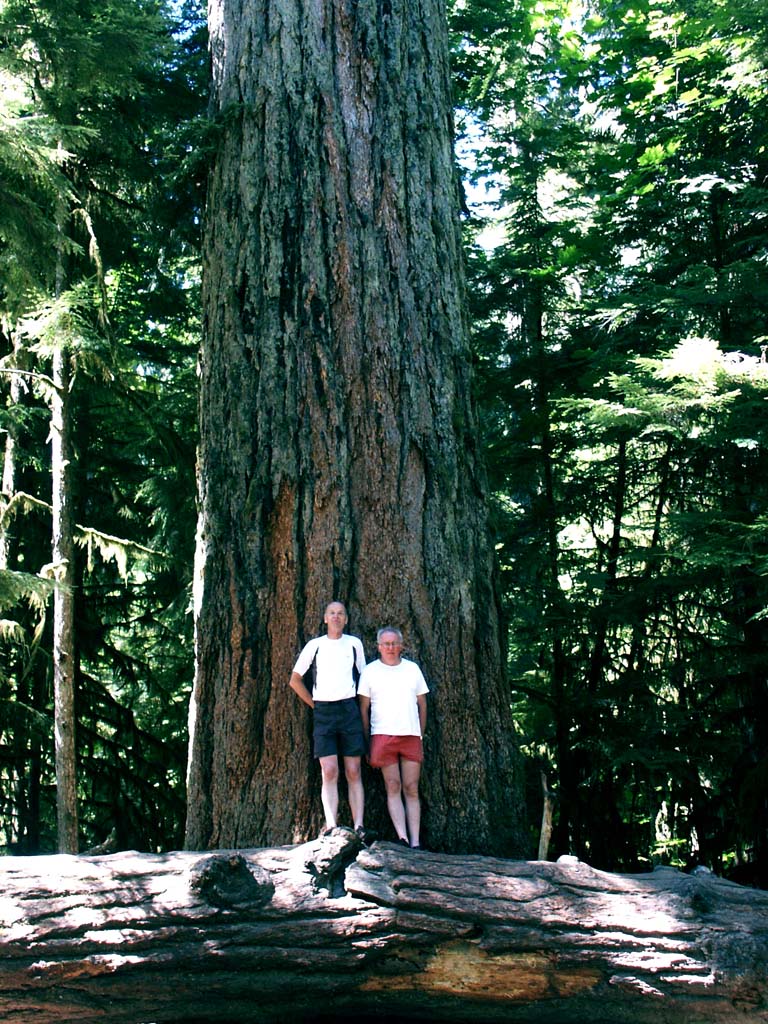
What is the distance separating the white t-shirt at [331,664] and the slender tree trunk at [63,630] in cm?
583

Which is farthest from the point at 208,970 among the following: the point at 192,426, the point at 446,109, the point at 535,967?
the point at 192,426

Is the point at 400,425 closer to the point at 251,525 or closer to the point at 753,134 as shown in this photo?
the point at 251,525

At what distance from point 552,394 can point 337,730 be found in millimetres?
5961

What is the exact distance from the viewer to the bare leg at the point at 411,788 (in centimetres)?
444

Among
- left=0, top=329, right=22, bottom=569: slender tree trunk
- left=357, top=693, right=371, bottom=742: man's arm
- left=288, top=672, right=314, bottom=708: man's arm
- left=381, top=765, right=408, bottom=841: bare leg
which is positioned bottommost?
left=381, top=765, right=408, bottom=841: bare leg

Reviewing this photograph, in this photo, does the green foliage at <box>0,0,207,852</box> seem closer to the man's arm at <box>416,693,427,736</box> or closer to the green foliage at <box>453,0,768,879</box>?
the green foliage at <box>453,0,768,879</box>

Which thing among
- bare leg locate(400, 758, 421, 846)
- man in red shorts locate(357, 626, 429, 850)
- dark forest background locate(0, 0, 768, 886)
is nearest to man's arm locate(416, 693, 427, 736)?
man in red shorts locate(357, 626, 429, 850)

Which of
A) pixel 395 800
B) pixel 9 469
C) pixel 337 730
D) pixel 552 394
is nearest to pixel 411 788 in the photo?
pixel 395 800

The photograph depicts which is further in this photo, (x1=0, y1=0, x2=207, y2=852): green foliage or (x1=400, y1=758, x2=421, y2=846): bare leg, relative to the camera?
(x1=0, y1=0, x2=207, y2=852): green foliage

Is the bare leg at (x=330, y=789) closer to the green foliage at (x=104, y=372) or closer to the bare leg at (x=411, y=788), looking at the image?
the bare leg at (x=411, y=788)

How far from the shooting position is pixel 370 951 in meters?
3.55

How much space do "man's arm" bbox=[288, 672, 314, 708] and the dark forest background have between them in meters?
3.24

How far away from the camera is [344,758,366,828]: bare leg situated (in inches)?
176

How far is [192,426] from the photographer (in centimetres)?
1166
